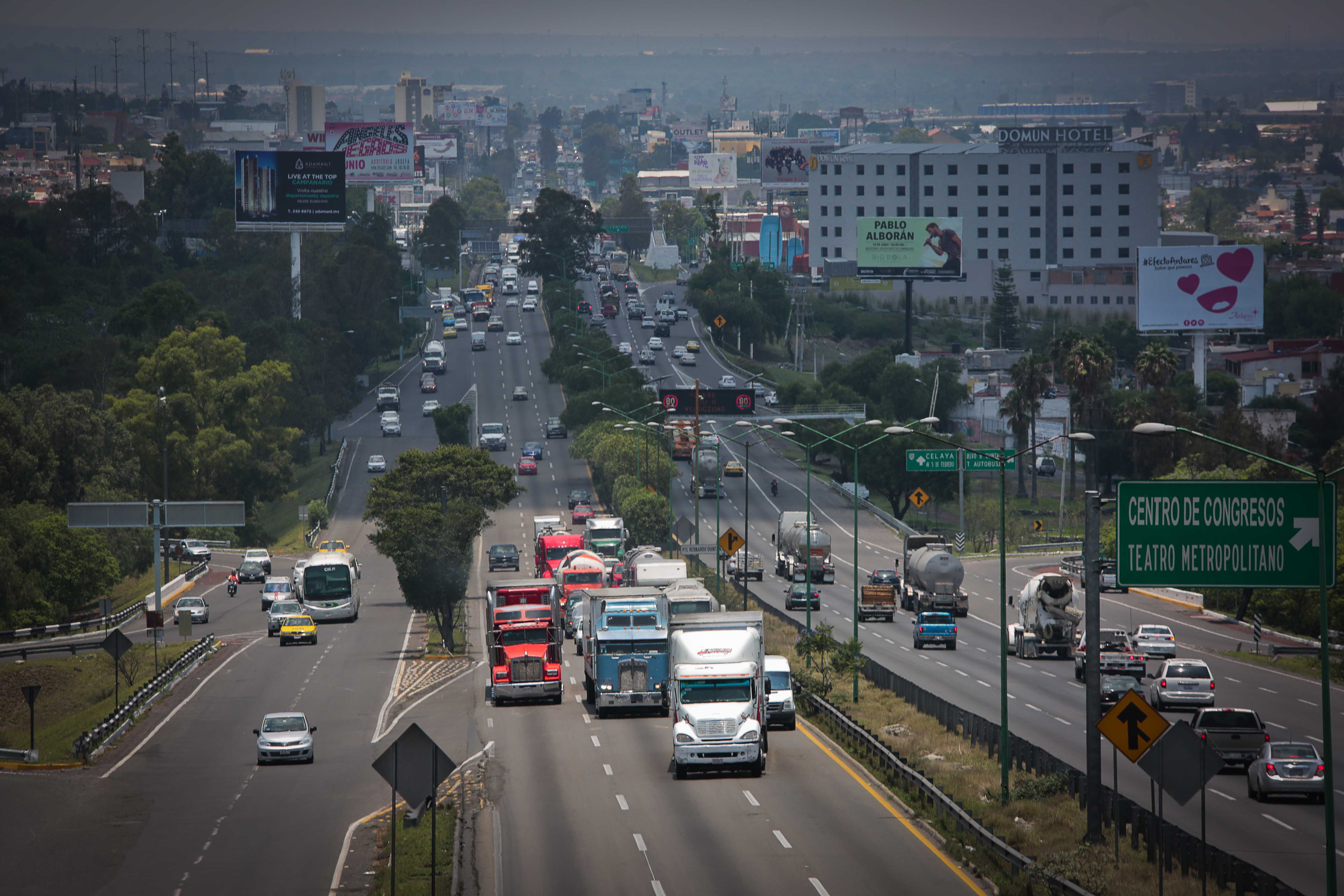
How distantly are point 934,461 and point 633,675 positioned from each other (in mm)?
47234

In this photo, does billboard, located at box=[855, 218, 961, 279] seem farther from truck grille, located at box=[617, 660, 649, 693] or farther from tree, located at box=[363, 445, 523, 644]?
truck grille, located at box=[617, 660, 649, 693]

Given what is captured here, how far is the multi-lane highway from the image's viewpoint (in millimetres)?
33188

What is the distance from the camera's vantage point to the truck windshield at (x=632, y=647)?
45531 mm

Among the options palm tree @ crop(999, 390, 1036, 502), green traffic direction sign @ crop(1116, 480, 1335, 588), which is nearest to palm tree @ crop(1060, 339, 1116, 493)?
palm tree @ crop(999, 390, 1036, 502)

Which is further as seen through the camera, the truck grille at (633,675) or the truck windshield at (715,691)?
the truck grille at (633,675)

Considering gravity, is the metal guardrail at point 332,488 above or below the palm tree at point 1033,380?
below

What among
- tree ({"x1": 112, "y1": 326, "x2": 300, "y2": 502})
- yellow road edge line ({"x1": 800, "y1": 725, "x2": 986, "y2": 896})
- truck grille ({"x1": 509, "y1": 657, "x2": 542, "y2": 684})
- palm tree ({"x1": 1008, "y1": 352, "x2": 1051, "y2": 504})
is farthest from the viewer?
palm tree ({"x1": 1008, "y1": 352, "x2": 1051, "y2": 504})

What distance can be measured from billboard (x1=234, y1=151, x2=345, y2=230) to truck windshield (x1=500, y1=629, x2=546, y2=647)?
368 feet

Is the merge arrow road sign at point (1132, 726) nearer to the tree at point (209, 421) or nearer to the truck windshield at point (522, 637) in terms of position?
the truck windshield at point (522, 637)

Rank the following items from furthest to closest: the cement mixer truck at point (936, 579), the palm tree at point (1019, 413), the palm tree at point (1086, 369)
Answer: the palm tree at point (1019, 413) → the palm tree at point (1086, 369) → the cement mixer truck at point (936, 579)

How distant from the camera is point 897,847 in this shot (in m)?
31.3

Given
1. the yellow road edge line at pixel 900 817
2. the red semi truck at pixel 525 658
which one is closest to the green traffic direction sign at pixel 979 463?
the red semi truck at pixel 525 658

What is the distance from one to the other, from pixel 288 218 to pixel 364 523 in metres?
54.4

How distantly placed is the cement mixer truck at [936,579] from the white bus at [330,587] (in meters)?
27.4
